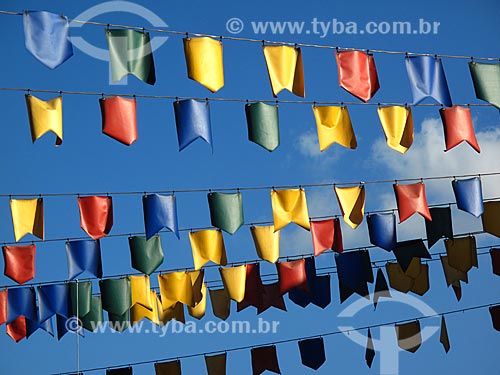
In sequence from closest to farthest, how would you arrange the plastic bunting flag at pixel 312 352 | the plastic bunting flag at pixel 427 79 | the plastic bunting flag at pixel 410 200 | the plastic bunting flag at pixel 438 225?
the plastic bunting flag at pixel 427 79
the plastic bunting flag at pixel 410 200
the plastic bunting flag at pixel 438 225
the plastic bunting flag at pixel 312 352

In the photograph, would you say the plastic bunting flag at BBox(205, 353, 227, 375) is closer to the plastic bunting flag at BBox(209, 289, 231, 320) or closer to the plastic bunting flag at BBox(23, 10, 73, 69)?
the plastic bunting flag at BBox(209, 289, 231, 320)

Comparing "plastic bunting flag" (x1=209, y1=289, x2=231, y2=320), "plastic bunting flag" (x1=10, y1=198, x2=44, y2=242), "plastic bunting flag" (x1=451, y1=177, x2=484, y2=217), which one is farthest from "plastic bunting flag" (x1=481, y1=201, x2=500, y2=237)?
"plastic bunting flag" (x1=10, y1=198, x2=44, y2=242)

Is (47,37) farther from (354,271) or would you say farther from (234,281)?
(354,271)

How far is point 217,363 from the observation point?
10.4 meters

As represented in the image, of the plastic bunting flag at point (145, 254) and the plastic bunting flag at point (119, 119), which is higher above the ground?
the plastic bunting flag at point (119, 119)

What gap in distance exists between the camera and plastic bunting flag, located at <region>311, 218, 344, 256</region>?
9.27 meters

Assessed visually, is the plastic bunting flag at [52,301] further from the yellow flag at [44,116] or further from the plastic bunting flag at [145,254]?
the yellow flag at [44,116]

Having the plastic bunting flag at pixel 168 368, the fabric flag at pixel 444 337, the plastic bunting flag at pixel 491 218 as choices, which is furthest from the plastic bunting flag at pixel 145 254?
the fabric flag at pixel 444 337

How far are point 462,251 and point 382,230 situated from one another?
106 cm

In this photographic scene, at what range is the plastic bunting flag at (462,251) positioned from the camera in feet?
32.4

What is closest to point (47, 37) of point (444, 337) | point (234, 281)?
point (234, 281)

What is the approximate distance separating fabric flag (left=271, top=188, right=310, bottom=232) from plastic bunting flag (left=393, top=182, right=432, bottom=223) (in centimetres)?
101

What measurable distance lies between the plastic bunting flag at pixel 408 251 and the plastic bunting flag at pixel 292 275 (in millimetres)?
1034

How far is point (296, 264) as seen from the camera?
9664mm
